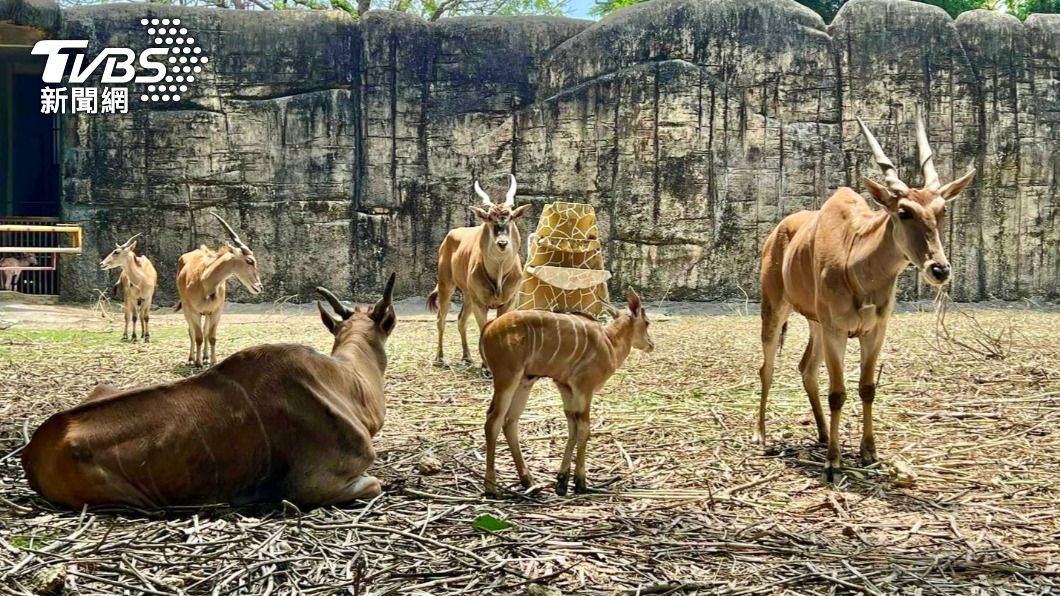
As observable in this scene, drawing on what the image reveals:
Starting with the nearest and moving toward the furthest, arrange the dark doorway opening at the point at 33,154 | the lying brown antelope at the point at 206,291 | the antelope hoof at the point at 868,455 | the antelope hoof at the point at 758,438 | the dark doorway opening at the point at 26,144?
the antelope hoof at the point at 868,455
the antelope hoof at the point at 758,438
the lying brown antelope at the point at 206,291
the dark doorway opening at the point at 26,144
the dark doorway opening at the point at 33,154

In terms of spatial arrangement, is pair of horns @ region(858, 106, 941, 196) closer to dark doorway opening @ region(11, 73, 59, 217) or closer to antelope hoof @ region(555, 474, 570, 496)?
antelope hoof @ region(555, 474, 570, 496)

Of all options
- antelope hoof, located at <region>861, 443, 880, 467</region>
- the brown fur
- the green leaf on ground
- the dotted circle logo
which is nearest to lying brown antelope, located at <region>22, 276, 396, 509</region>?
the green leaf on ground

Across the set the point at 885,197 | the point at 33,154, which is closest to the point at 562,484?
the point at 885,197

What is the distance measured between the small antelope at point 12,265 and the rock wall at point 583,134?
1378mm

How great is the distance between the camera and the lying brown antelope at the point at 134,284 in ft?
39.3

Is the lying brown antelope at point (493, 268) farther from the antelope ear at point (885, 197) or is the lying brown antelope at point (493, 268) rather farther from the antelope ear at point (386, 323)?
the antelope ear at point (885, 197)

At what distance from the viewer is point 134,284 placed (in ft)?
40.2

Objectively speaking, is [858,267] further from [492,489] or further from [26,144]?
[26,144]

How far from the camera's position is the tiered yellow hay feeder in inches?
376

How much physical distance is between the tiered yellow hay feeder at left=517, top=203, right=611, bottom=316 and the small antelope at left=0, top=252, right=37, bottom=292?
10015 mm

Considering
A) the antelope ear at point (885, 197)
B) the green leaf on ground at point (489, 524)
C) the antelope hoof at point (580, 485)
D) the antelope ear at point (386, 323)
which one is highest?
the antelope ear at point (885, 197)

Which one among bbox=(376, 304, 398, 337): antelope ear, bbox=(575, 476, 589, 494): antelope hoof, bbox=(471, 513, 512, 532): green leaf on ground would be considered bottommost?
bbox=(575, 476, 589, 494): antelope hoof

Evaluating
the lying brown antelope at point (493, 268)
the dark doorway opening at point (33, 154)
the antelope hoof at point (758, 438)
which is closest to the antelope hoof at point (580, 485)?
the antelope hoof at point (758, 438)

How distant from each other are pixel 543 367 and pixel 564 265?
532cm
